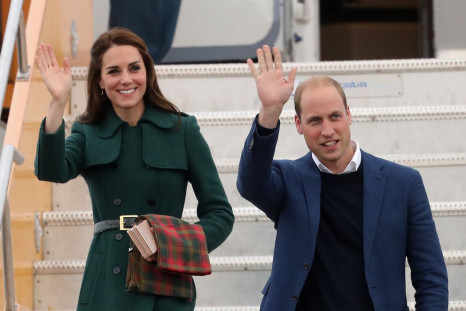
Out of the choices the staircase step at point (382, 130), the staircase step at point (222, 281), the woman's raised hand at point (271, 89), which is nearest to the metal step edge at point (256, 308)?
the staircase step at point (222, 281)

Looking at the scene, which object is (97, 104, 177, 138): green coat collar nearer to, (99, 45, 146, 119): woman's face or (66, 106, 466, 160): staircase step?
(99, 45, 146, 119): woman's face

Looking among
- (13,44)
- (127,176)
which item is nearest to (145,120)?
(127,176)

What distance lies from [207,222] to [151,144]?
299 mm

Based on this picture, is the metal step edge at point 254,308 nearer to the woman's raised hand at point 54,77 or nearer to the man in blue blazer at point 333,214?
the man in blue blazer at point 333,214

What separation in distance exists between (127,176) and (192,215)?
1.61m

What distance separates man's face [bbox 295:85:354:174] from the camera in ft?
11.8

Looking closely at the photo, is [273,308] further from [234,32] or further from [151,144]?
[234,32]

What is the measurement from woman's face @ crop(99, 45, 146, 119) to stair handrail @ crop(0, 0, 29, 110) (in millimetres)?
385

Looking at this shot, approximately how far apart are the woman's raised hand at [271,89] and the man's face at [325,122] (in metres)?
0.12

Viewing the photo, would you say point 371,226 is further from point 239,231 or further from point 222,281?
point 239,231

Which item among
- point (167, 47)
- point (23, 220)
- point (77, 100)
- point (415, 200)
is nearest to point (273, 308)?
point (415, 200)

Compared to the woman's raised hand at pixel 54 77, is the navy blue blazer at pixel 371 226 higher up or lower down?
lower down

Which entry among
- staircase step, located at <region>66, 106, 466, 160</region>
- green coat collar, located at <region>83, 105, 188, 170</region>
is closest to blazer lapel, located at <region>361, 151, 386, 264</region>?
green coat collar, located at <region>83, 105, 188, 170</region>

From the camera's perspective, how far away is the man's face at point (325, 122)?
359 cm
